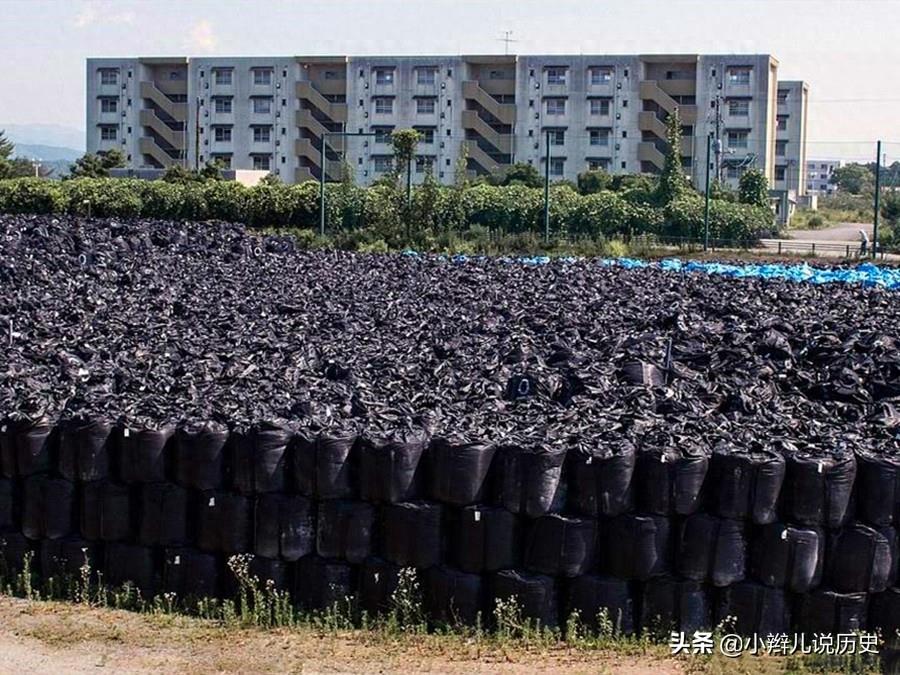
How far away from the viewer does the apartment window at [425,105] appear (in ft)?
254

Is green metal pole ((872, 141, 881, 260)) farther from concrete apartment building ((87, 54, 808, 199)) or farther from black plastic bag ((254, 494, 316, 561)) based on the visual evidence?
concrete apartment building ((87, 54, 808, 199))

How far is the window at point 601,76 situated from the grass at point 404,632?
68.5m

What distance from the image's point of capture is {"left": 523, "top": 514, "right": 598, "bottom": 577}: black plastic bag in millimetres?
9414

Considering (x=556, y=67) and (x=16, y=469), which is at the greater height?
(x=556, y=67)

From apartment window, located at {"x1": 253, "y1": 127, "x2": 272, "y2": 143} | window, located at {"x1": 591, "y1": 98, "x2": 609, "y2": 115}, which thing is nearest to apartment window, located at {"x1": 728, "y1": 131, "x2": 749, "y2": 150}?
window, located at {"x1": 591, "y1": 98, "x2": 609, "y2": 115}

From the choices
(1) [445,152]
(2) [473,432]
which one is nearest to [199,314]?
(2) [473,432]

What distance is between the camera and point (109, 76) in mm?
84000

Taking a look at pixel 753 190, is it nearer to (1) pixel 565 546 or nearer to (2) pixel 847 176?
(1) pixel 565 546

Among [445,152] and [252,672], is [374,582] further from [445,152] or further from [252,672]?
[445,152]

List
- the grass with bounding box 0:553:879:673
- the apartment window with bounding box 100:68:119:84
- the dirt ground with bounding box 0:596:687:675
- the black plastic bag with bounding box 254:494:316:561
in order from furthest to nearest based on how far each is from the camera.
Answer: the apartment window with bounding box 100:68:119:84, the black plastic bag with bounding box 254:494:316:561, the grass with bounding box 0:553:879:673, the dirt ground with bounding box 0:596:687:675

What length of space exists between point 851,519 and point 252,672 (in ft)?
13.5

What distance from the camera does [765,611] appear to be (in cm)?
927

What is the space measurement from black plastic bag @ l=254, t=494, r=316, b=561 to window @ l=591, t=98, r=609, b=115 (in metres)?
68.1

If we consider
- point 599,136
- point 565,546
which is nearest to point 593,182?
point 599,136
